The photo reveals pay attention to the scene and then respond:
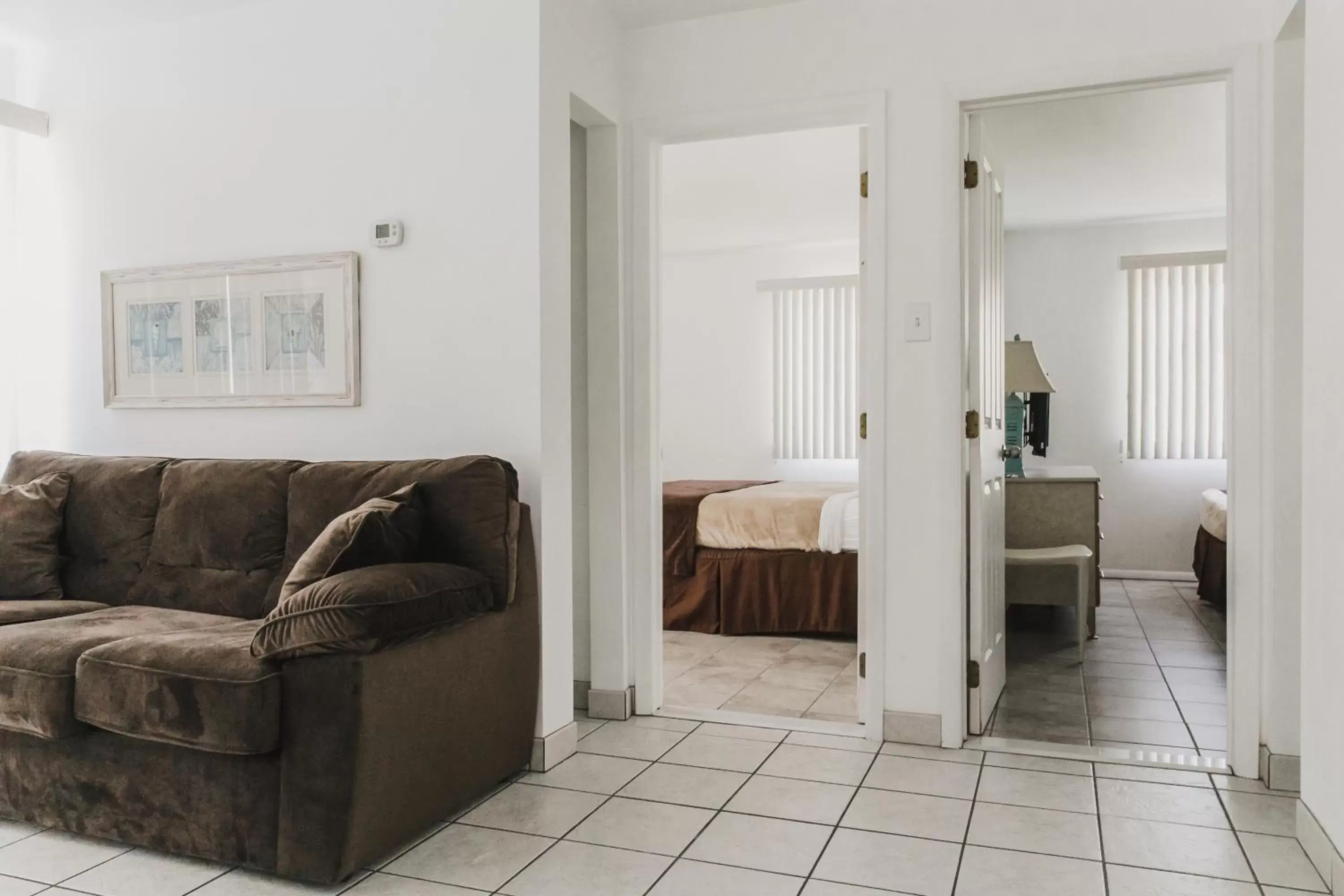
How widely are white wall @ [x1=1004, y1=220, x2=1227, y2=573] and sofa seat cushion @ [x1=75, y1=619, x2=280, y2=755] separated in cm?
579

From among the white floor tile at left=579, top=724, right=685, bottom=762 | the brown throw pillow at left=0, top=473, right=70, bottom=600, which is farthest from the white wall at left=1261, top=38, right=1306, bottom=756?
the brown throw pillow at left=0, top=473, right=70, bottom=600

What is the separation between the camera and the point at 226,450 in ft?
11.3

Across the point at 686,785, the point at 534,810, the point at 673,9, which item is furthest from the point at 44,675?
the point at 673,9

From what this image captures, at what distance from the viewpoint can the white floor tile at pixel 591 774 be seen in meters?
2.79

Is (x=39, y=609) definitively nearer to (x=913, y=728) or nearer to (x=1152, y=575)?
(x=913, y=728)

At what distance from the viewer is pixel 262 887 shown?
7.12 ft

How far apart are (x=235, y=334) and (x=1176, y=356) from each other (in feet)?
19.7

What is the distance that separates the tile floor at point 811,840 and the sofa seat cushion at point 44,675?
0.31 metres

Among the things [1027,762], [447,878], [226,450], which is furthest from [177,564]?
[1027,762]

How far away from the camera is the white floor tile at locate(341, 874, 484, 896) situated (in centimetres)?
211

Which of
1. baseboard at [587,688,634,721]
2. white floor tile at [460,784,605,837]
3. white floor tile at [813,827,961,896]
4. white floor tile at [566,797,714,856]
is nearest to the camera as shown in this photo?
white floor tile at [813,827,961,896]

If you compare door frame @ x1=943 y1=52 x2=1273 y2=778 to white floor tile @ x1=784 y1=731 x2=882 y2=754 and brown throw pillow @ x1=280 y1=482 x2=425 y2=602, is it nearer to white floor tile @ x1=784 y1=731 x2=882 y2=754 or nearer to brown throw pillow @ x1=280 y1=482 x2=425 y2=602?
white floor tile @ x1=784 y1=731 x2=882 y2=754

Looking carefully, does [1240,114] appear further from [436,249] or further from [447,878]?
[447,878]

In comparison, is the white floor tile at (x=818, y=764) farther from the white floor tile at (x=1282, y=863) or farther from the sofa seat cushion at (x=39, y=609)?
the sofa seat cushion at (x=39, y=609)
